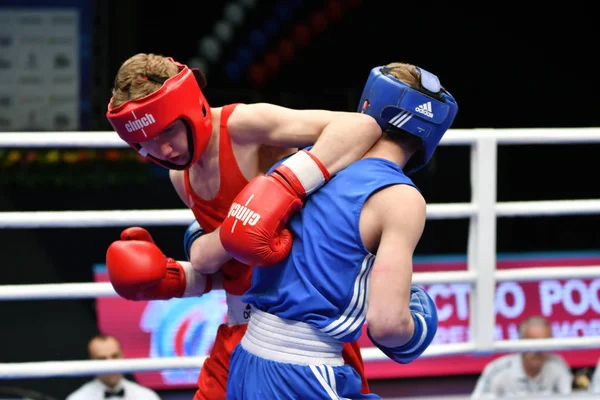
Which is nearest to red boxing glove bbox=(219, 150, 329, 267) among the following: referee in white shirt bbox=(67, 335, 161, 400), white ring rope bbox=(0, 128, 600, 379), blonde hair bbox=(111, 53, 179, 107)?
blonde hair bbox=(111, 53, 179, 107)

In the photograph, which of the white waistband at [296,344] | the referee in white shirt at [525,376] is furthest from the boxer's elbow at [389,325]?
the referee in white shirt at [525,376]

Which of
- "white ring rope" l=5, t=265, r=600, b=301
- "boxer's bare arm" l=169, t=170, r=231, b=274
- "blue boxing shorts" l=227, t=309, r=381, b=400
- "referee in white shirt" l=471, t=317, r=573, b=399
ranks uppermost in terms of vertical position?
"boxer's bare arm" l=169, t=170, r=231, b=274

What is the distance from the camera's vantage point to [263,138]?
196 centimetres

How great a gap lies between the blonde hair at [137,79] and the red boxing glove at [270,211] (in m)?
0.35

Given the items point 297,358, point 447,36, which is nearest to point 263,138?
point 297,358

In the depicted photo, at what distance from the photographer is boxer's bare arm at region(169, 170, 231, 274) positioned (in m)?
1.98

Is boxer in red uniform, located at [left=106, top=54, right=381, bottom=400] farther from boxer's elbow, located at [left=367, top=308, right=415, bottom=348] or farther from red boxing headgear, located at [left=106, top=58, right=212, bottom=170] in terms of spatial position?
boxer's elbow, located at [left=367, top=308, right=415, bottom=348]

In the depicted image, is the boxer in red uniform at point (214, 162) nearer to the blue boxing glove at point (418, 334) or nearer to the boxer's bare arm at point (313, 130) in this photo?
the boxer's bare arm at point (313, 130)

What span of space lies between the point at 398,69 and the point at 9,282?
284 centimetres

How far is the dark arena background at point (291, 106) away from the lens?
13.7 ft

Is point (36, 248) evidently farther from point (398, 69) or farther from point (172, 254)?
point (398, 69)

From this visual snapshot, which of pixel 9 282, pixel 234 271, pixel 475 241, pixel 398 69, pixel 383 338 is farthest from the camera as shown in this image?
pixel 9 282

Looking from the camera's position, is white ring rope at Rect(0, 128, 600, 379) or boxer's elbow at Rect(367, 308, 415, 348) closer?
boxer's elbow at Rect(367, 308, 415, 348)

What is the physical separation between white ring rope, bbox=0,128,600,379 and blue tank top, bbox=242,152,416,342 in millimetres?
904
